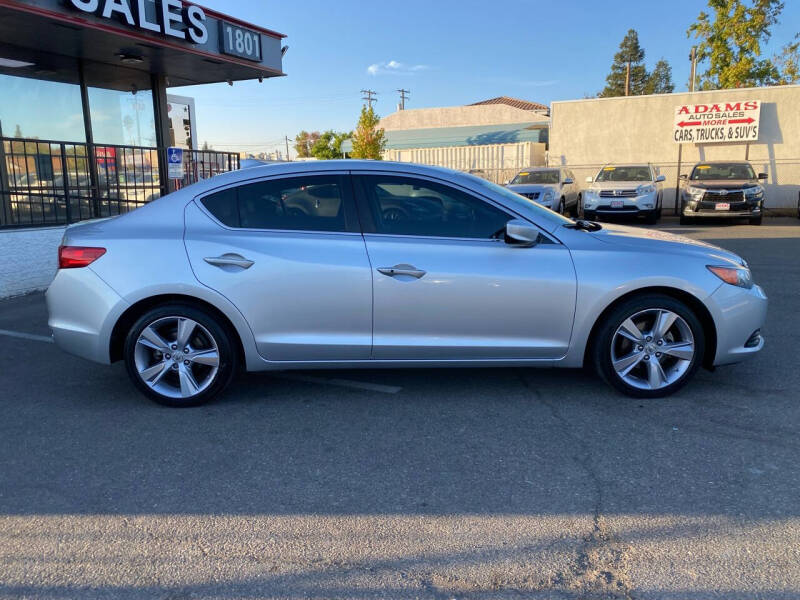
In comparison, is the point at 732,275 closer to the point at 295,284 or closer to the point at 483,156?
the point at 295,284

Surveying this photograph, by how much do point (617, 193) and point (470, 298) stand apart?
44.9 feet

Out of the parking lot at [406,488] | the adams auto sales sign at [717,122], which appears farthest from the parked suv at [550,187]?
the parking lot at [406,488]

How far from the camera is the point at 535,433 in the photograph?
3793 mm

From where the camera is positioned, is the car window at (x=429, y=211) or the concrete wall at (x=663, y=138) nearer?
the car window at (x=429, y=211)

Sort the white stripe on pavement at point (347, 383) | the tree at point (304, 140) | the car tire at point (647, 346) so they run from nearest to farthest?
the car tire at point (647, 346)
the white stripe on pavement at point (347, 383)
the tree at point (304, 140)

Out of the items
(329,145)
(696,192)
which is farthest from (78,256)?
(329,145)

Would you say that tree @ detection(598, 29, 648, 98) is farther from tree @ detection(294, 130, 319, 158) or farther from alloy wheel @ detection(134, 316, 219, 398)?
alloy wheel @ detection(134, 316, 219, 398)

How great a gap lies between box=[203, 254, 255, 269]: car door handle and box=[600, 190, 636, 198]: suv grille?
557 inches

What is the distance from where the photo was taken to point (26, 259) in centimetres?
870

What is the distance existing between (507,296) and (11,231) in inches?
296

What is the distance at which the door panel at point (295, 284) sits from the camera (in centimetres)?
407

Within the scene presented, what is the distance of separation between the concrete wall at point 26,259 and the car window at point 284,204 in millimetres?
5653

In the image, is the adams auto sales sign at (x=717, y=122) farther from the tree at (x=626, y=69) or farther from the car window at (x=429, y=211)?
the tree at (x=626, y=69)

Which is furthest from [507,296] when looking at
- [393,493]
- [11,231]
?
[11,231]
